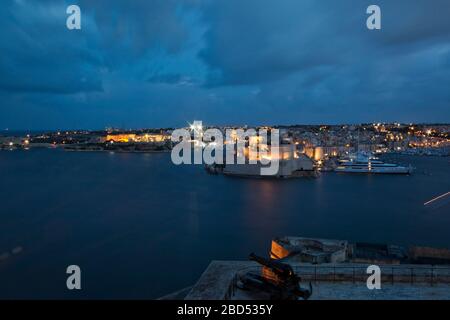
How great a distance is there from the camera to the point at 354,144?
25.8 meters

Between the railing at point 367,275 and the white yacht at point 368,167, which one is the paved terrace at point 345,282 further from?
the white yacht at point 368,167

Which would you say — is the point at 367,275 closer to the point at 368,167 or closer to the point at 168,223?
the point at 168,223

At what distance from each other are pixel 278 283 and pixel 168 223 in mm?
5653

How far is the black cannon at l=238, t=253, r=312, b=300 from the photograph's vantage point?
1954 millimetres

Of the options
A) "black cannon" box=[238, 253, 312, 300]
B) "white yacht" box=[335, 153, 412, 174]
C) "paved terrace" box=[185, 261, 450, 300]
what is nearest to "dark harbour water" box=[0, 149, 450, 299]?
"paved terrace" box=[185, 261, 450, 300]

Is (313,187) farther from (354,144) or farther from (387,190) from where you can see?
(354,144)

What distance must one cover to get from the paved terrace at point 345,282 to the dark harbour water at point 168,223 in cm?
195

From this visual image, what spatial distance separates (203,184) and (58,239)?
23.4 feet

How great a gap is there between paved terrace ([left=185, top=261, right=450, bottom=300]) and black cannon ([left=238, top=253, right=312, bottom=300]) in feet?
0.14

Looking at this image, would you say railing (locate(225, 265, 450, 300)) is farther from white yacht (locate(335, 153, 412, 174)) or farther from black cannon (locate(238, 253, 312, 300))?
white yacht (locate(335, 153, 412, 174))

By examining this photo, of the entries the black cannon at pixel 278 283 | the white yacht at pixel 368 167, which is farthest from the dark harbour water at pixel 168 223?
the white yacht at pixel 368 167

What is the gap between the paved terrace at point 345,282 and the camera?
2.08 meters

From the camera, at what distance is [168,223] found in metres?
7.48
